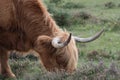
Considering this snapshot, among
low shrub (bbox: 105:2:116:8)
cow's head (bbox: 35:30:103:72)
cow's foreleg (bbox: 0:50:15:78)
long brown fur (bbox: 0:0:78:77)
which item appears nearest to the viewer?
cow's head (bbox: 35:30:103:72)

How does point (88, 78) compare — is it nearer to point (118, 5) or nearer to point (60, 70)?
point (60, 70)

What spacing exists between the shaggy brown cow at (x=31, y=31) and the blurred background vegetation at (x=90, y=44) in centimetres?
39

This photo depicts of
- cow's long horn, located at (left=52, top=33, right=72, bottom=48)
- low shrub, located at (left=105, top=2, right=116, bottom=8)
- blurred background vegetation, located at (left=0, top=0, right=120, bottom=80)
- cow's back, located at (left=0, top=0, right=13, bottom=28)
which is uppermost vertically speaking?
cow's back, located at (left=0, top=0, right=13, bottom=28)

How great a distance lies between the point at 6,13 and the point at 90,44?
431 centimetres

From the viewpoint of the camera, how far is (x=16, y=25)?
962 centimetres

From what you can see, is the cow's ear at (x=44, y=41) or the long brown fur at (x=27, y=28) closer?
the cow's ear at (x=44, y=41)

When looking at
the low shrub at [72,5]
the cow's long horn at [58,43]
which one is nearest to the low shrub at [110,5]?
the low shrub at [72,5]

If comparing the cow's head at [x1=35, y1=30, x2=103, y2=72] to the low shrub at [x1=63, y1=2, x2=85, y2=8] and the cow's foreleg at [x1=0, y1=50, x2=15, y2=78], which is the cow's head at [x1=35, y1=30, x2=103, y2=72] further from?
the low shrub at [x1=63, y1=2, x2=85, y2=8]

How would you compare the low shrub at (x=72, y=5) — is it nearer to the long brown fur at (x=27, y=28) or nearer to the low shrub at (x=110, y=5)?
the low shrub at (x=110, y=5)

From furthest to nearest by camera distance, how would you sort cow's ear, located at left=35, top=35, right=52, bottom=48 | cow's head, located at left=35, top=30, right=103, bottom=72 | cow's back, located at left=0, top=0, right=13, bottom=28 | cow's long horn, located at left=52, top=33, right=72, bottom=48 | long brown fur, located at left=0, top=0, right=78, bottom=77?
cow's back, located at left=0, top=0, right=13, bottom=28 → long brown fur, located at left=0, top=0, right=78, bottom=77 → cow's ear, located at left=35, top=35, right=52, bottom=48 → cow's head, located at left=35, top=30, right=103, bottom=72 → cow's long horn, located at left=52, top=33, right=72, bottom=48

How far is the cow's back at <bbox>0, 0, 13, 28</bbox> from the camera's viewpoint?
9.61 metres

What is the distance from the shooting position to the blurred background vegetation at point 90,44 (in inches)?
317

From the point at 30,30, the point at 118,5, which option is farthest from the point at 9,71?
the point at 118,5

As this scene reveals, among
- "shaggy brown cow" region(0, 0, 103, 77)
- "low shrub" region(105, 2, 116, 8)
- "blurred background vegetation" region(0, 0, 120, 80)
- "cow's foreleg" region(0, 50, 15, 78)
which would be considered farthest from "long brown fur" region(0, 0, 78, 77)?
"low shrub" region(105, 2, 116, 8)
